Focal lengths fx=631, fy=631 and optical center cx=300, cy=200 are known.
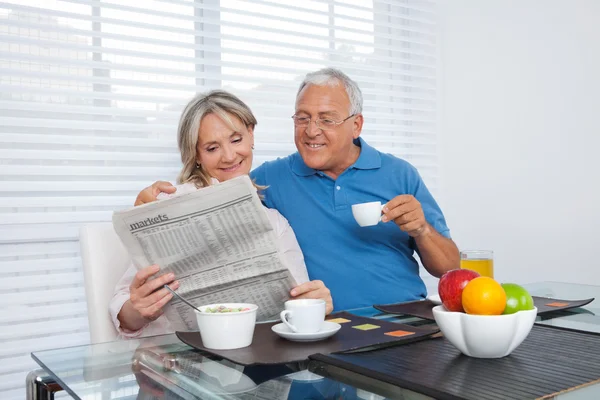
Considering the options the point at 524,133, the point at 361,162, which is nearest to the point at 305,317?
the point at 361,162

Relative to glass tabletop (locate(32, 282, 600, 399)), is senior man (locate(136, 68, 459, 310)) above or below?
above

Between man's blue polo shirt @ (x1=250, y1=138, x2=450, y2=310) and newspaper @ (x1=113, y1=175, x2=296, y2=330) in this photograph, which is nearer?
newspaper @ (x1=113, y1=175, x2=296, y2=330)

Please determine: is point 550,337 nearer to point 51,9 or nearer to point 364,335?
point 364,335

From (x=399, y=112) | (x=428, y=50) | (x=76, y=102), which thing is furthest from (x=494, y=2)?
(x=76, y=102)

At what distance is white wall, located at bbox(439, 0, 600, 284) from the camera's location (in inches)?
114

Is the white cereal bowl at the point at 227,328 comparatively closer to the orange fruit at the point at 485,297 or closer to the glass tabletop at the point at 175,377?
the glass tabletop at the point at 175,377

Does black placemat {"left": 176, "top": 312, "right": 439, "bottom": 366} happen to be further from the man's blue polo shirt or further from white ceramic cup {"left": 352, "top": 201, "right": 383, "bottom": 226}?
the man's blue polo shirt

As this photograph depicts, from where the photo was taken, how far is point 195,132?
1.85m

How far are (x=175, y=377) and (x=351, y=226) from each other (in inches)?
41.5

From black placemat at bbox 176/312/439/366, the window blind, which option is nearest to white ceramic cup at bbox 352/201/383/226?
black placemat at bbox 176/312/439/366

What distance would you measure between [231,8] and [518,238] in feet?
5.71

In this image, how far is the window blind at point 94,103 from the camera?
2168 mm

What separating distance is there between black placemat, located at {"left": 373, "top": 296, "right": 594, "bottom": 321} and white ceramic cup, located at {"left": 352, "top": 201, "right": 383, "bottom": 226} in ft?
0.70

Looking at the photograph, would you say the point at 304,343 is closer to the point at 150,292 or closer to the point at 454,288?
the point at 454,288
